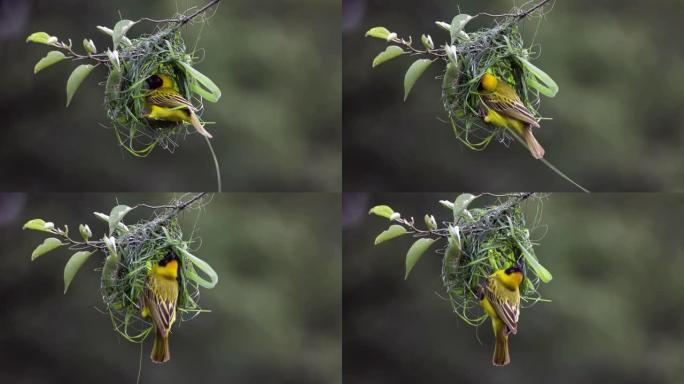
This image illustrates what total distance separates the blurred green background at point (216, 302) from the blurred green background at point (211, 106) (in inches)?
2.3

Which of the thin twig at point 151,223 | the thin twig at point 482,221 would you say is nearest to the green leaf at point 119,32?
the thin twig at point 151,223

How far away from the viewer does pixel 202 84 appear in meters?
2.13

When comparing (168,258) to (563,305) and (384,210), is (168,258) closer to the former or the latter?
(384,210)

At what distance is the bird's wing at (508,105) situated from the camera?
78.1 inches

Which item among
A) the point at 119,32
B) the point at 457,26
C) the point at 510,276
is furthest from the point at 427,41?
the point at 119,32

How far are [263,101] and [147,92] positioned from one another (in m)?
0.44

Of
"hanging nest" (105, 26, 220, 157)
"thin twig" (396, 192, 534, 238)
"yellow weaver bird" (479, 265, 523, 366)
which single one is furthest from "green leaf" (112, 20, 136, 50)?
"yellow weaver bird" (479, 265, 523, 366)

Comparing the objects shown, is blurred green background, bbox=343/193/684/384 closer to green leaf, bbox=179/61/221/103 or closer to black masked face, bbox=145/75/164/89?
green leaf, bbox=179/61/221/103

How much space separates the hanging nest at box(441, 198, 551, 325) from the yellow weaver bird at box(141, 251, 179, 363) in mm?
638

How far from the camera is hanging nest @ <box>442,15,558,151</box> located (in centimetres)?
200

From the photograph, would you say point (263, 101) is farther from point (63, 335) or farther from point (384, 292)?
point (63, 335)

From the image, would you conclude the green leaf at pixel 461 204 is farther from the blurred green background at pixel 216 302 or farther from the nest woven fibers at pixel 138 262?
the nest woven fibers at pixel 138 262

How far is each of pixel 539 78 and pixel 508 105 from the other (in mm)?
95

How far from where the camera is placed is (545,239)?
2.33 metres
